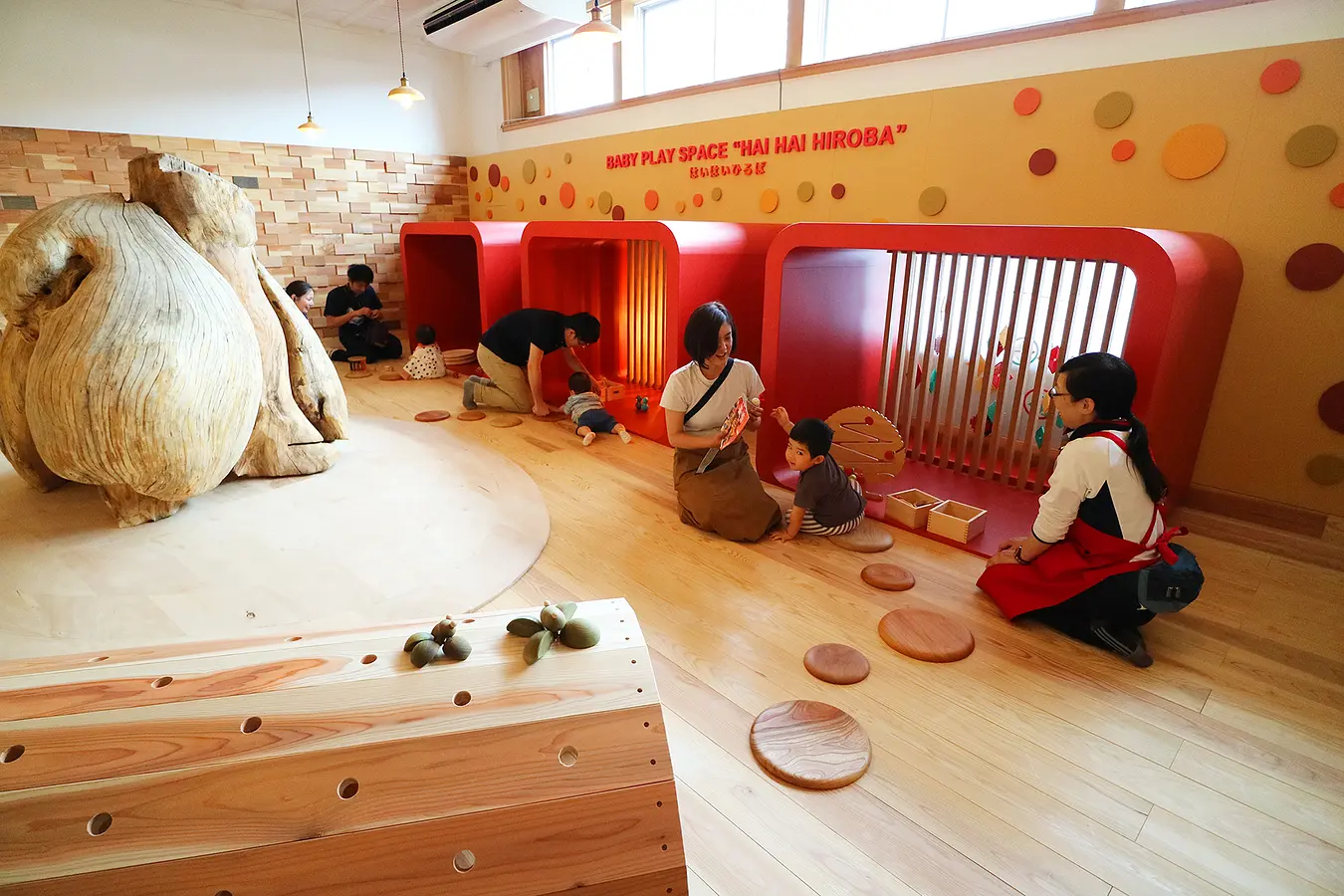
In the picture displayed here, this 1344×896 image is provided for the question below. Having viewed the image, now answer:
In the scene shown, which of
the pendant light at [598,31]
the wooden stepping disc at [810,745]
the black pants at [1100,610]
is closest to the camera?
the wooden stepping disc at [810,745]

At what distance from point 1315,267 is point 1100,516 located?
1.96m

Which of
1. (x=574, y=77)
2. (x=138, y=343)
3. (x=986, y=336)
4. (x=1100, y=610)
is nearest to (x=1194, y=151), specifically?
(x=986, y=336)

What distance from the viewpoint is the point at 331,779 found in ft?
4.23

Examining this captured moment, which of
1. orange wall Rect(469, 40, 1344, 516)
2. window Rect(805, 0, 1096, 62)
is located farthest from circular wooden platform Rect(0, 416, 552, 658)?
window Rect(805, 0, 1096, 62)

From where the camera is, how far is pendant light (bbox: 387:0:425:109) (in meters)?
6.63

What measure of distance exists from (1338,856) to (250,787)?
2.57m

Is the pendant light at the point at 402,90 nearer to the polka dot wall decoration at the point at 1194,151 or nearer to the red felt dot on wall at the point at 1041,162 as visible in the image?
the red felt dot on wall at the point at 1041,162

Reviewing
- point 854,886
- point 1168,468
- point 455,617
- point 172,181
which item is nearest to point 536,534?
point 455,617

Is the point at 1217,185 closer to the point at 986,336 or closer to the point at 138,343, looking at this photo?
the point at 986,336

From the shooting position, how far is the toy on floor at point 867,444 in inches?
144

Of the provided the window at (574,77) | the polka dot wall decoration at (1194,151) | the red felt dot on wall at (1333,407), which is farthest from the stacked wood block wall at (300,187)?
the red felt dot on wall at (1333,407)

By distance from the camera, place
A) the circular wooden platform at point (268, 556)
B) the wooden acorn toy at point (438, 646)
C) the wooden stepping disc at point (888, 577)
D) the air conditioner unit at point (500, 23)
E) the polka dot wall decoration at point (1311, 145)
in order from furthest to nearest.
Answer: the air conditioner unit at point (500, 23) → the polka dot wall decoration at point (1311, 145) → the wooden stepping disc at point (888, 577) → the circular wooden platform at point (268, 556) → the wooden acorn toy at point (438, 646)

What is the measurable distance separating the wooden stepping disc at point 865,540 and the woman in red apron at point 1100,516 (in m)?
0.79

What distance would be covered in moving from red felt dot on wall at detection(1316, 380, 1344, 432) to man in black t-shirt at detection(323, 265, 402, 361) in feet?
26.3
